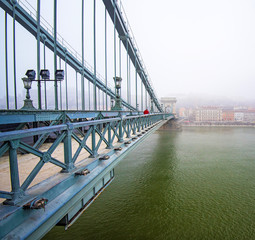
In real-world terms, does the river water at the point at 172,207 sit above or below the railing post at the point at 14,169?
below

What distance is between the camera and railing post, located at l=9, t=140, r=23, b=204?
168 cm

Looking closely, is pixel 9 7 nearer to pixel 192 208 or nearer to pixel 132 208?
pixel 132 208

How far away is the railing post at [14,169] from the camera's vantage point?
1.68 meters

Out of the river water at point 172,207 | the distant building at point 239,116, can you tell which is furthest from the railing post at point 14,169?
the distant building at point 239,116

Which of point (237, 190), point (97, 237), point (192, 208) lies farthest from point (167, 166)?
point (97, 237)

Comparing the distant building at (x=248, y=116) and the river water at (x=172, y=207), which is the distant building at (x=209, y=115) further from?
the river water at (x=172, y=207)

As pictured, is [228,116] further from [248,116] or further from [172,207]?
[172,207]

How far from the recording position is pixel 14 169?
5.68ft

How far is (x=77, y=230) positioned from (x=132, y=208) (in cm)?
260

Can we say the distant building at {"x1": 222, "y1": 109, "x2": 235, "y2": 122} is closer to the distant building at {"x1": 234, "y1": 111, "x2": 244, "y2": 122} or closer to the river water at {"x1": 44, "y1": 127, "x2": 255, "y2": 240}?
the distant building at {"x1": 234, "y1": 111, "x2": 244, "y2": 122}

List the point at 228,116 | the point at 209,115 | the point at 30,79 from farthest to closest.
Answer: the point at 228,116
the point at 209,115
the point at 30,79

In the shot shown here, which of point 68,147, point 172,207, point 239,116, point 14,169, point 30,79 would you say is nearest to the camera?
point 14,169

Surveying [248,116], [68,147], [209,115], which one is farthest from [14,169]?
[248,116]

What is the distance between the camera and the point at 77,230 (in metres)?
7.19
